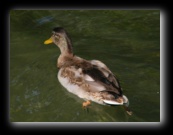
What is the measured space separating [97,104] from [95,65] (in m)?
0.78

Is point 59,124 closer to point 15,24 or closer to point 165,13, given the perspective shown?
point 165,13

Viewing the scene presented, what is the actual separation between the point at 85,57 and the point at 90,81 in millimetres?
1935

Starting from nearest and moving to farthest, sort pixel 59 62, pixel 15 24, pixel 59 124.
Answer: pixel 59 124, pixel 59 62, pixel 15 24

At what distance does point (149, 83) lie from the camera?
10.5 meters

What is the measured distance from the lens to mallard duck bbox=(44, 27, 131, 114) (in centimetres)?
952

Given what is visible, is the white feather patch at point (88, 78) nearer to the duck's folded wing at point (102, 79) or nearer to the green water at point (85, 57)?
the duck's folded wing at point (102, 79)

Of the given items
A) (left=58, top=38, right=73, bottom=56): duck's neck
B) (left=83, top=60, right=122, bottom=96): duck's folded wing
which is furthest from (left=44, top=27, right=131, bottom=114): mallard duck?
(left=58, top=38, right=73, bottom=56): duck's neck

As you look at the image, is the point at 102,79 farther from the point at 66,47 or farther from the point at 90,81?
the point at 66,47

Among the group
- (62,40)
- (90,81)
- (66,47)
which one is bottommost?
(90,81)

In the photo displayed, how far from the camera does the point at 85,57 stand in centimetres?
1164

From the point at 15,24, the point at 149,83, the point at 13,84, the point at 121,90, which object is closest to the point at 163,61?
the point at 149,83

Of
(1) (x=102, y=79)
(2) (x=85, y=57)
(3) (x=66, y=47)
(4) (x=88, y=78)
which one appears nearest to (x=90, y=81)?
(4) (x=88, y=78)

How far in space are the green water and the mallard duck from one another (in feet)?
0.74

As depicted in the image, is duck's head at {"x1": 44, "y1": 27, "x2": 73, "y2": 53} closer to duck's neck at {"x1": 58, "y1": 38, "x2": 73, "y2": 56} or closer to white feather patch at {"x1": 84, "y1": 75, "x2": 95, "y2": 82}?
Answer: duck's neck at {"x1": 58, "y1": 38, "x2": 73, "y2": 56}
